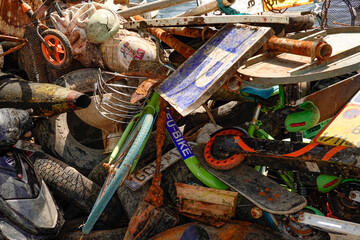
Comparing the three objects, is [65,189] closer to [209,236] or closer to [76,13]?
[209,236]

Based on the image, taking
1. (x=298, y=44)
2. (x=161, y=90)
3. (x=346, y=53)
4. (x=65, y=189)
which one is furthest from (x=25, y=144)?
(x=346, y=53)

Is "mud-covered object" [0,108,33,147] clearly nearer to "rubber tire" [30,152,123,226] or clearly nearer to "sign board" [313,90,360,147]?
"rubber tire" [30,152,123,226]

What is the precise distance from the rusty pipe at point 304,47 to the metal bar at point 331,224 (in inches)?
42.0

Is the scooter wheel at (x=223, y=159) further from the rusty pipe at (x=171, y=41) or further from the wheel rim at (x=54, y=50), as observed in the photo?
the wheel rim at (x=54, y=50)

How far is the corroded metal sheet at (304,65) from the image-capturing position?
239cm

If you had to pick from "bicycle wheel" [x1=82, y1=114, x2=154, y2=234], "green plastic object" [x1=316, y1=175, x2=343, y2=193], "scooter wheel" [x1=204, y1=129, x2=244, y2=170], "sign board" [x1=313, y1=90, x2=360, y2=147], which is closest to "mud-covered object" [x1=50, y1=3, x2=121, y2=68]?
"bicycle wheel" [x1=82, y1=114, x2=154, y2=234]

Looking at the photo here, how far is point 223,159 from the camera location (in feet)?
10.5

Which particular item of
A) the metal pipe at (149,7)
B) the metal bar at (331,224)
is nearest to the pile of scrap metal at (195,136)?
the metal bar at (331,224)

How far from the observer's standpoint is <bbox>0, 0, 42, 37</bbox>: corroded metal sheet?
435 cm

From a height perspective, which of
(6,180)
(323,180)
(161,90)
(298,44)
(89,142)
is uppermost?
(298,44)

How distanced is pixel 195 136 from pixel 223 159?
773 millimetres

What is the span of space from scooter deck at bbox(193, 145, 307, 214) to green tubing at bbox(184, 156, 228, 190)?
0.15 feet

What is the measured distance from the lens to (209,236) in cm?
284

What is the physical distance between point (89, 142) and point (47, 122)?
0.60m
